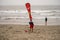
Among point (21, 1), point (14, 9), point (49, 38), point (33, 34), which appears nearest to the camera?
point (49, 38)

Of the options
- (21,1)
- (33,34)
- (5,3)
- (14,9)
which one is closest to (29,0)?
(21,1)

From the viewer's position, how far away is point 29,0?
3154 millimetres

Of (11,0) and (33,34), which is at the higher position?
(11,0)

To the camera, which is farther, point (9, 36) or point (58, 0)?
point (58, 0)

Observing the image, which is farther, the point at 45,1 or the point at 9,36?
the point at 45,1

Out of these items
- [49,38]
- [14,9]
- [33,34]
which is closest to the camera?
[49,38]

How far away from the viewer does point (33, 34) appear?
122 centimetres

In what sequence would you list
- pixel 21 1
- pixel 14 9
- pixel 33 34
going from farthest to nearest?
pixel 21 1 → pixel 14 9 → pixel 33 34

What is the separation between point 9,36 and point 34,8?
1956 mm

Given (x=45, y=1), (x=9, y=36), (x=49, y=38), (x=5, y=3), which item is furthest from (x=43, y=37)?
(x=5, y=3)

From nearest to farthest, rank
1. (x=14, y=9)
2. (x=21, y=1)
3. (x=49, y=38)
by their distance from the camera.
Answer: (x=49, y=38), (x=14, y=9), (x=21, y=1)

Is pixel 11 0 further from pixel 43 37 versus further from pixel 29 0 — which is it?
pixel 43 37

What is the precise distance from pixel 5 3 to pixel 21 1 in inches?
17.0

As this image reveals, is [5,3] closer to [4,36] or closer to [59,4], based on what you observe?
[59,4]
